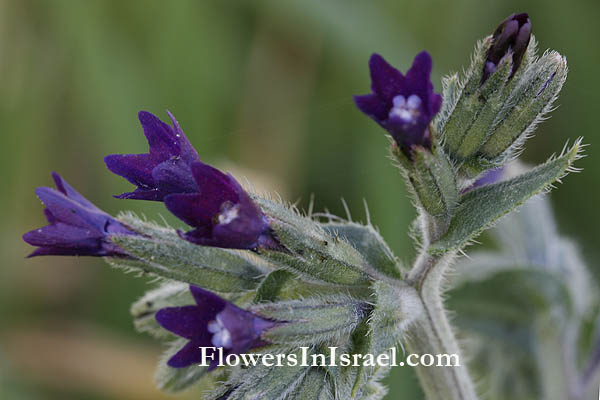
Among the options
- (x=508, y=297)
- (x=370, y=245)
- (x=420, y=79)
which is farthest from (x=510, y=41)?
(x=508, y=297)

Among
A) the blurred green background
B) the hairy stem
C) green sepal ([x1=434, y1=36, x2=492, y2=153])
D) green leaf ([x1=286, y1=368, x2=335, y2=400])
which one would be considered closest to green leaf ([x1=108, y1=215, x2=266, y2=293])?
green leaf ([x1=286, y1=368, x2=335, y2=400])

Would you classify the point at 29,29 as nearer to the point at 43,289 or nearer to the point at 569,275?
the point at 43,289

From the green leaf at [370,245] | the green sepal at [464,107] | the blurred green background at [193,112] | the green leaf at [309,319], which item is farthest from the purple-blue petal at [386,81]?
the blurred green background at [193,112]

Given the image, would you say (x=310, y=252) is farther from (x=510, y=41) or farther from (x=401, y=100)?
(x=510, y=41)

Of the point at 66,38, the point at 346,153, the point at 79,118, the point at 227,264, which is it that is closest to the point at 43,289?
the point at 79,118

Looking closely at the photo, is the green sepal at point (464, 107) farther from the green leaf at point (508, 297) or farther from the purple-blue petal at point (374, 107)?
the green leaf at point (508, 297)

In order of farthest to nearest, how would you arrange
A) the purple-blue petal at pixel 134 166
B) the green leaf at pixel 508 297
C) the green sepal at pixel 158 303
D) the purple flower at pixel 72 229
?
the green leaf at pixel 508 297
the green sepal at pixel 158 303
the purple flower at pixel 72 229
the purple-blue petal at pixel 134 166

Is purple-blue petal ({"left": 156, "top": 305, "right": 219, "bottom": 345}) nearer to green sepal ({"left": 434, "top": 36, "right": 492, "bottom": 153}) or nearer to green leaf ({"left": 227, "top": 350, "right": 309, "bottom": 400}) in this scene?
green leaf ({"left": 227, "top": 350, "right": 309, "bottom": 400})
